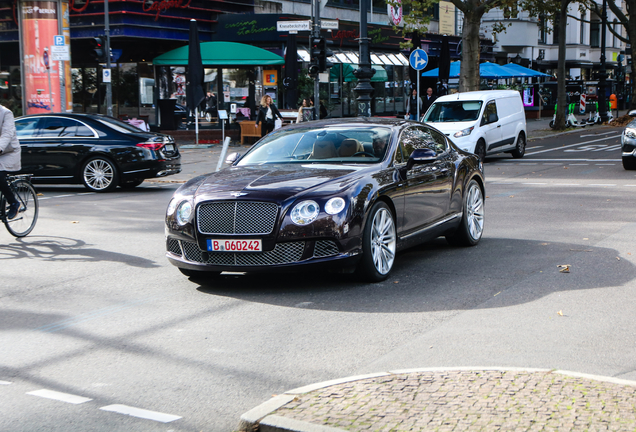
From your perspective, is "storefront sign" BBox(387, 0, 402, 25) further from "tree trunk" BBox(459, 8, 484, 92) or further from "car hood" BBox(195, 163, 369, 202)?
"car hood" BBox(195, 163, 369, 202)

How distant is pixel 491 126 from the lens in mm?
22406

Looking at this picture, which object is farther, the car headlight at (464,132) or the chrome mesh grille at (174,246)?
the car headlight at (464,132)

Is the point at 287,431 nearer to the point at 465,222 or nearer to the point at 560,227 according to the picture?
the point at 465,222

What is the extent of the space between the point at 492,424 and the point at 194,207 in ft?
13.2

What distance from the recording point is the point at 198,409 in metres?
4.33

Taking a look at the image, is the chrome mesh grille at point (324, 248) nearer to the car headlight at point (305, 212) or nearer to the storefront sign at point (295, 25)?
the car headlight at point (305, 212)

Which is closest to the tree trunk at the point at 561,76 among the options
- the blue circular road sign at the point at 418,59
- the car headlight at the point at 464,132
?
the blue circular road sign at the point at 418,59

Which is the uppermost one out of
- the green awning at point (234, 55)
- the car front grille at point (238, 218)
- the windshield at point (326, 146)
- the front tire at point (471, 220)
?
the green awning at point (234, 55)

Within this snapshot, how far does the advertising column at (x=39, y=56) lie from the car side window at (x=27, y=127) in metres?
9.23

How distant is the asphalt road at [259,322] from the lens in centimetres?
461

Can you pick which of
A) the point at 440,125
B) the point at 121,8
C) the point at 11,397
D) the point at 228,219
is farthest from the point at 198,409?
the point at 121,8

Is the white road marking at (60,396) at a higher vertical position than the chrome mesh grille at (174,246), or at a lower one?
lower

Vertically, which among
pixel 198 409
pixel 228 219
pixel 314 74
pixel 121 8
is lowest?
pixel 198 409

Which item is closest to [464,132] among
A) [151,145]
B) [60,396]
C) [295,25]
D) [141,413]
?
[295,25]
